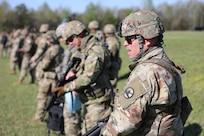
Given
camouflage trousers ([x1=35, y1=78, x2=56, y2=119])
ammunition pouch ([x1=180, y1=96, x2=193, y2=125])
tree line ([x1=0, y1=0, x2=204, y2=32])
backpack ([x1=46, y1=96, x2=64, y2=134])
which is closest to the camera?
ammunition pouch ([x1=180, y1=96, x2=193, y2=125])

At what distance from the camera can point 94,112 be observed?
5262 mm

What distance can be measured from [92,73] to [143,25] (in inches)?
80.1

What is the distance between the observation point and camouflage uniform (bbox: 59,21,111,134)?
4.95 meters

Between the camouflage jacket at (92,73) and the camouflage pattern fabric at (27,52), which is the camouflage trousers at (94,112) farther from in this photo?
the camouflage pattern fabric at (27,52)

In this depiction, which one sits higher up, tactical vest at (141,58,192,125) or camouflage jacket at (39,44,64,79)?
tactical vest at (141,58,192,125)

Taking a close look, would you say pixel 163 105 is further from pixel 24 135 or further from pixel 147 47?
pixel 24 135

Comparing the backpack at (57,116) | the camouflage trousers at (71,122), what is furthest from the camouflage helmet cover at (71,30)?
the backpack at (57,116)

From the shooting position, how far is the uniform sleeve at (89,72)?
492 centimetres

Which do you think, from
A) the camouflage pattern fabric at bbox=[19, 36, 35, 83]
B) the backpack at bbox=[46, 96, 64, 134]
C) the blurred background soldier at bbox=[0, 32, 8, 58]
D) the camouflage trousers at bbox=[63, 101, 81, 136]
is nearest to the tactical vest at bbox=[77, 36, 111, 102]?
the camouflage trousers at bbox=[63, 101, 81, 136]

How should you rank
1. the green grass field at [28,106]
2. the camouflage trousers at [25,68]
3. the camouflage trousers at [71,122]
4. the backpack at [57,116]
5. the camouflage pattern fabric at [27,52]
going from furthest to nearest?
the camouflage trousers at [25,68] → the camouflage pattern fabric at [27,52] → the green grass field at [28,106] → the backpack at [57,116] → the camouflage trousers at [71,122]

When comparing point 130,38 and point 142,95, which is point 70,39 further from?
point 142,95

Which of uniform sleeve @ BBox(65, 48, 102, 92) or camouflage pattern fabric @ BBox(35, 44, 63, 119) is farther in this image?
camouflage pattern fabric @ BBox(35, 44, 63, 119)

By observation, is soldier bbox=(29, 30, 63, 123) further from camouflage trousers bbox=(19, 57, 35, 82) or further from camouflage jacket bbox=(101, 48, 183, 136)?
camouflage trousers bbox=(19, 57, 35, 82)

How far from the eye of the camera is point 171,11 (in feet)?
283
